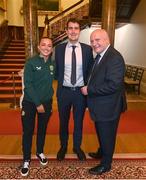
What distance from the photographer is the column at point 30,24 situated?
586 cm

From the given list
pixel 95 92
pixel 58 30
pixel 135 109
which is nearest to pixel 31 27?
pixel 135 109

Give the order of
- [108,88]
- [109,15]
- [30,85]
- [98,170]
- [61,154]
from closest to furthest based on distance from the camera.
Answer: [108,88] < [30,85] < [98,170] < [61,154] < [109,15]

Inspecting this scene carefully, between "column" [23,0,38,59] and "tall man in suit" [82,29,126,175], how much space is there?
11.7 feet

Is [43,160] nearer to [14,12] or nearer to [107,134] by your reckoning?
[107,134]

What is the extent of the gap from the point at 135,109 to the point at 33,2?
12.2 feet

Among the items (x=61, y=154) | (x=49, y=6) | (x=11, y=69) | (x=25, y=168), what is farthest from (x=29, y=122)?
(x=49, y=6)

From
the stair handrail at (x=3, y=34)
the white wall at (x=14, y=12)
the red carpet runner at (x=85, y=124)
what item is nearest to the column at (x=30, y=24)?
the red carpet runner at (x=85, y=124)

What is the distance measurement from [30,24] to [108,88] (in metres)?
4.01

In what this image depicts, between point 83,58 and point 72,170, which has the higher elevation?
point 83,58

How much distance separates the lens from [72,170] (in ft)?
9.85

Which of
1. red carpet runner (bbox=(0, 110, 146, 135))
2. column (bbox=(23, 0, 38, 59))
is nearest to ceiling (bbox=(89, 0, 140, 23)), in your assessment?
column (bbox=(23, 0, 38, 59))

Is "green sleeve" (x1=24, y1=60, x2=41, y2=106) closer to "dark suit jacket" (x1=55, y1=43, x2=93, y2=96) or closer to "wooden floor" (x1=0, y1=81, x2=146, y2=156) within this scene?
"dark suit jacket" (x1=55, y1=43, x2=93, y2=96)

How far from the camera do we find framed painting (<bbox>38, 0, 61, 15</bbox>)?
41.3 feet

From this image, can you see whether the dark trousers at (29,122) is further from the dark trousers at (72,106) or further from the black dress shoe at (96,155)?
the black dress shoe at (96,155)
